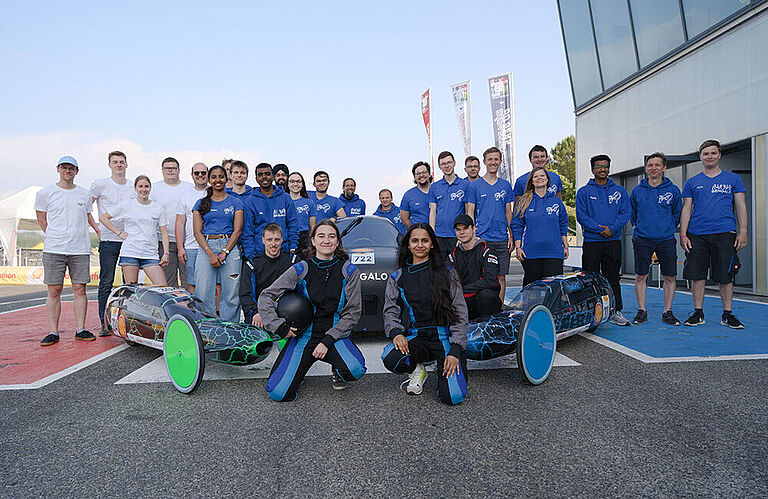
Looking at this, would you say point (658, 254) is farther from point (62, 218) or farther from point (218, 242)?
point (62, 218)

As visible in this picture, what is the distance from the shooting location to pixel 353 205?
928 centimetres

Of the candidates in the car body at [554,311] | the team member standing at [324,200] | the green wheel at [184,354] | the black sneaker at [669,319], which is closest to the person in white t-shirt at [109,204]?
the green wheel at [184,354]

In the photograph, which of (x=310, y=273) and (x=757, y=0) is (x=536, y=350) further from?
(x=757, y=0)

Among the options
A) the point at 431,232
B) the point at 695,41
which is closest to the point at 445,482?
the point at 431,232

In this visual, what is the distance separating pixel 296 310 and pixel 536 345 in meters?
1.77

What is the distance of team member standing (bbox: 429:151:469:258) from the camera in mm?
6266

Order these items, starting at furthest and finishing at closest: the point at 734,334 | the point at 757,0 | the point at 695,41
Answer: the point at 695,41 < the point at 757,0 < the point at 734,334

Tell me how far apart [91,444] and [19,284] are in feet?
58.6

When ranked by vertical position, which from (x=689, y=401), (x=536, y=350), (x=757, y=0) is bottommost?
(x=689, y=401)

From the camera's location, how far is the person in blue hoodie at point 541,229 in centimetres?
538

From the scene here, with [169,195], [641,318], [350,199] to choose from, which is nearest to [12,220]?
[350,199]

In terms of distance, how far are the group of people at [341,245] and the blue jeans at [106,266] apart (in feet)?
0.05

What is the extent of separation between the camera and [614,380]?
12.3 feet

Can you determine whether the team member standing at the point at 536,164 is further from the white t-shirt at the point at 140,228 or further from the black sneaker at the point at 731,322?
the white t-shirt at the point at 140,228
